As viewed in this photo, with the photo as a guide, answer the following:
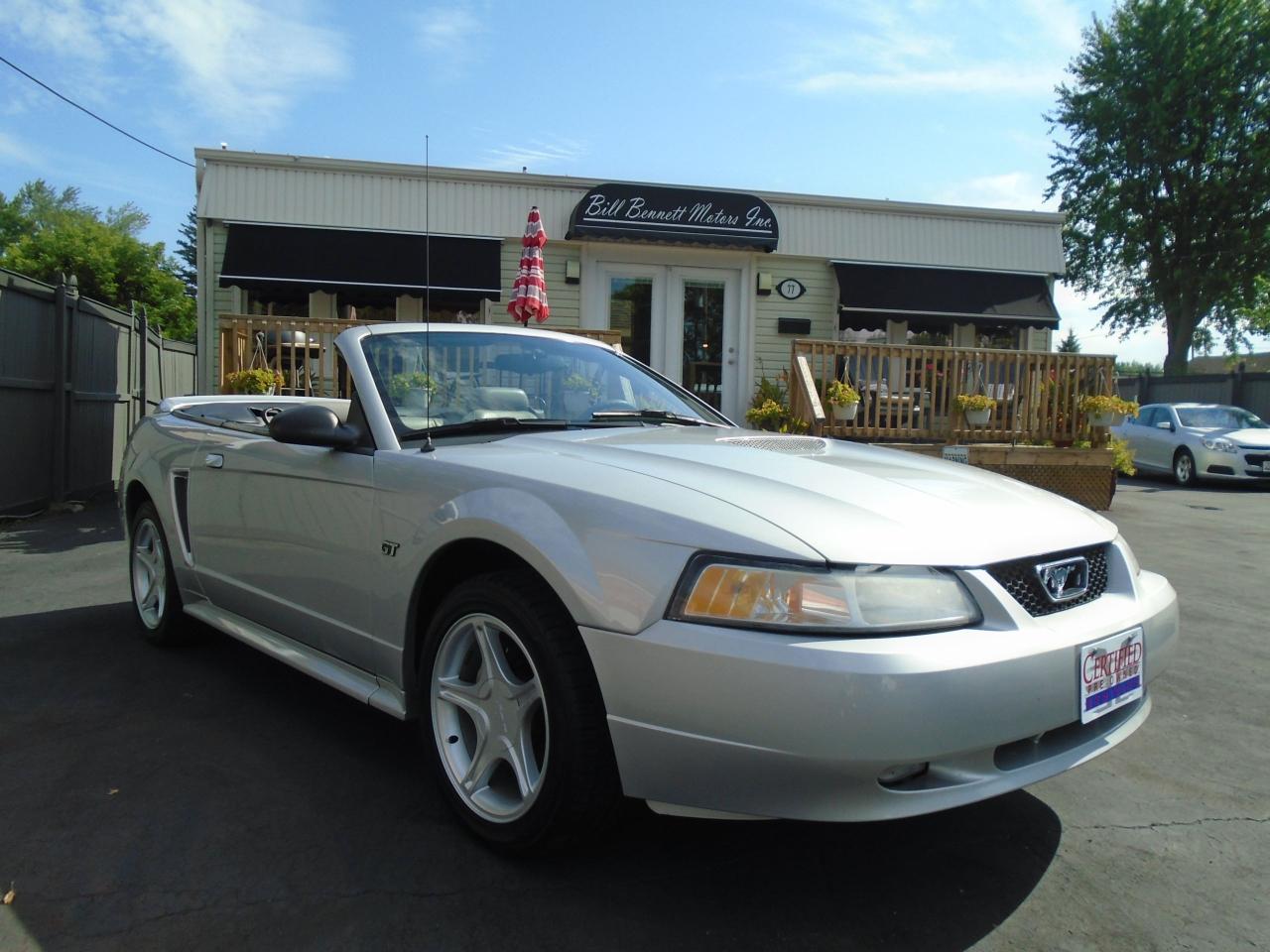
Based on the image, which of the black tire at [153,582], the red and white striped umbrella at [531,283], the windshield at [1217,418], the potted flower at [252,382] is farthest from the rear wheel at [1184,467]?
the black tire at [153,582]

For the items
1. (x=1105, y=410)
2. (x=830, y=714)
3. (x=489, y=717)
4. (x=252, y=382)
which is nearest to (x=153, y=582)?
(x=489, y=717)

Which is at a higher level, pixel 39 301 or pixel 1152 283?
pixel 1152 283

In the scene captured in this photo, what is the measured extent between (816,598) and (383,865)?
4.58ft

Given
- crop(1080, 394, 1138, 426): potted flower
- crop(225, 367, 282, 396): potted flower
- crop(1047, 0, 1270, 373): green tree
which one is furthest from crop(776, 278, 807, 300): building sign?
crop(1047, 0, 1270, 373): green tree

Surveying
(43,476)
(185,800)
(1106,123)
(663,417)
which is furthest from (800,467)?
(1106,123)

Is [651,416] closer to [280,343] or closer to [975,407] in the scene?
[280,343]

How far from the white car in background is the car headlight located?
14888mm

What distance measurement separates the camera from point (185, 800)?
294 cm

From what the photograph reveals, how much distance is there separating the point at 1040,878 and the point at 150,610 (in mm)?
4152

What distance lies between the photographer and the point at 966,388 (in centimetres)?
1088

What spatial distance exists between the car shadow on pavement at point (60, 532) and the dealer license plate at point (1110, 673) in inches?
296

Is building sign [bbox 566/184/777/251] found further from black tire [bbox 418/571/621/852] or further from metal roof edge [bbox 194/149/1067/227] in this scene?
black tire [bbox 418/571/621/852]

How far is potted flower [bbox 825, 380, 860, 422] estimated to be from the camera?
33.1 feet

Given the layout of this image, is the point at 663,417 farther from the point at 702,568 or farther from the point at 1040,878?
the point at 1040,878
